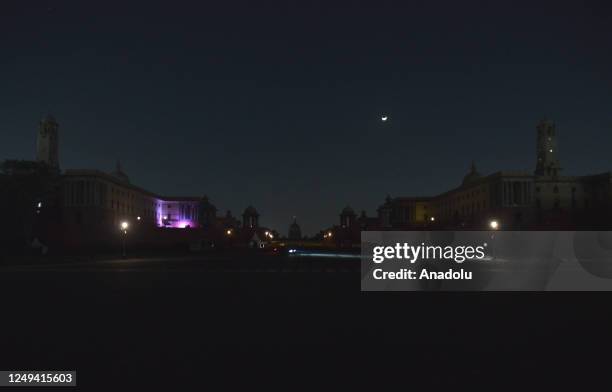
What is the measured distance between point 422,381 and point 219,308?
8.13 meters

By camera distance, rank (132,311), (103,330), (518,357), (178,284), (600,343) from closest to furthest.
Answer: (518,357) < (600,343) < (103,330) < (132,311) < (178,284)

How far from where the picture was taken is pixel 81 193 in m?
113

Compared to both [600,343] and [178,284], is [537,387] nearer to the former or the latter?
[600,343]

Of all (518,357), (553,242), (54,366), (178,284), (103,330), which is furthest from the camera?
(553,242)

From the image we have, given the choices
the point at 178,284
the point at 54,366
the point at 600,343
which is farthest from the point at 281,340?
the point at 178,284

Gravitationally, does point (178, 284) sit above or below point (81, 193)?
below

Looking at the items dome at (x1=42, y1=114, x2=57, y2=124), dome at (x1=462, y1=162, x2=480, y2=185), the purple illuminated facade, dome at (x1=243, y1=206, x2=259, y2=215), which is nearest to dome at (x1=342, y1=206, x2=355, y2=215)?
dome at (x1=243, y1=206, x2=259, y2=215)
